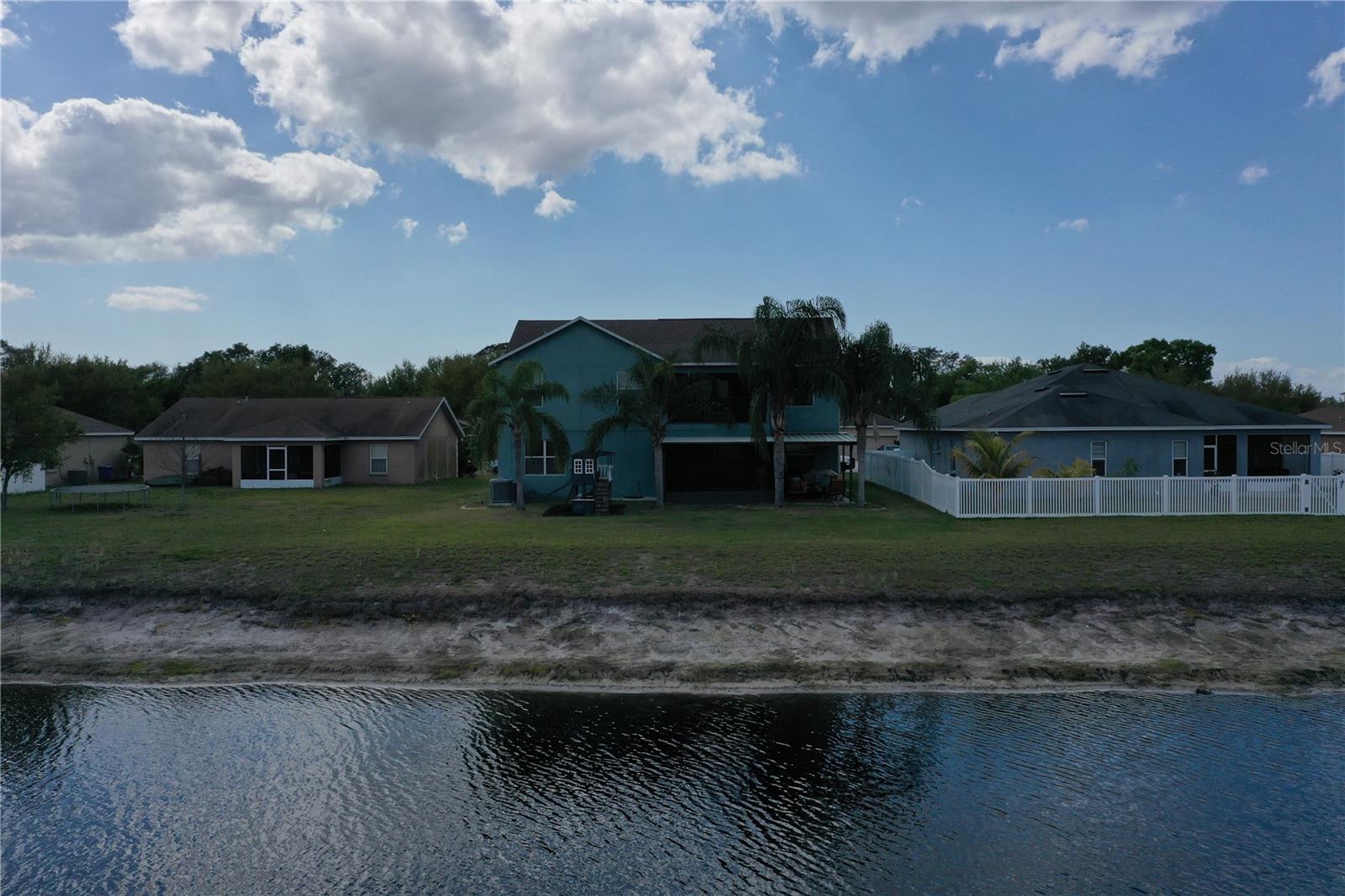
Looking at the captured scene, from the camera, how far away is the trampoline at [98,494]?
28.9m

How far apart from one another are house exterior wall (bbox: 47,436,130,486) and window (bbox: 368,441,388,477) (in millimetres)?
13146

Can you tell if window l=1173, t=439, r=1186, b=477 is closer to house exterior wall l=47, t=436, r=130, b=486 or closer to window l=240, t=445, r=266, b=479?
window l=240, t=445, r=266, b=479

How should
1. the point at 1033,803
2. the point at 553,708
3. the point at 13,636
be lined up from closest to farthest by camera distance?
the point at 1033,803 → the point at 553,708 → the point at 13,636

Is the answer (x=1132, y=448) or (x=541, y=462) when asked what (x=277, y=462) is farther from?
(x=1132, y=448)

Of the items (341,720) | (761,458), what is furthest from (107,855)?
(761,458)

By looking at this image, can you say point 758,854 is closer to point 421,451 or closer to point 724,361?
point 724,361

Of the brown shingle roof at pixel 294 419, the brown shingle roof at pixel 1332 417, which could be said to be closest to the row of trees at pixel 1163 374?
the brown shingle roof at pixel 1332 417

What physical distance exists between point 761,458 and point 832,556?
1234 cm

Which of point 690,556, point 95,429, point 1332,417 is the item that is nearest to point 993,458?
point 690,556

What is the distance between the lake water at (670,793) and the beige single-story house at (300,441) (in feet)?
90.5

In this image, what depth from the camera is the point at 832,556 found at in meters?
19.2

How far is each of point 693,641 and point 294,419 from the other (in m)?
32.4

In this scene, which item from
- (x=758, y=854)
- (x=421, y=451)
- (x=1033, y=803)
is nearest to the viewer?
(x=758, y=854)

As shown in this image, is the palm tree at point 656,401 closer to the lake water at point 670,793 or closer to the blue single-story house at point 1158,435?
the blue single-story house at point 1158,435
